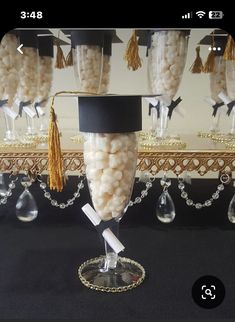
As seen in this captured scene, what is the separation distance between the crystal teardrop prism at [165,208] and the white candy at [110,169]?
189 mm

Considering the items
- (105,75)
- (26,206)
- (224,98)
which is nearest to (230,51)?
(224,98)

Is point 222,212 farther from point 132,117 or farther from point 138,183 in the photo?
point 132,117

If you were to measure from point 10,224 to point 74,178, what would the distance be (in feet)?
0.79

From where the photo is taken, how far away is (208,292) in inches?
18.2

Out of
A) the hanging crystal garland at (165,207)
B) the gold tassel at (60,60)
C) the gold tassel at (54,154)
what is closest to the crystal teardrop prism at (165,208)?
the hanging crystal garland at (165,207)

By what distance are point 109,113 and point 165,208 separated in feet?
0.97

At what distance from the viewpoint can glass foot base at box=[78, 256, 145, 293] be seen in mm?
472

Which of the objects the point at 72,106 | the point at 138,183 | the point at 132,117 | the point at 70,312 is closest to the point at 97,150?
the point at 132,117

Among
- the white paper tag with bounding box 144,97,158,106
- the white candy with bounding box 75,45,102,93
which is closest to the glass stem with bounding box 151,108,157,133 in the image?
the white paper tag with bounding box 144,97,158,106

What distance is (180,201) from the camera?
0.79 meters

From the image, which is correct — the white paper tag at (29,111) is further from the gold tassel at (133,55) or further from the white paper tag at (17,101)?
the gold tassel at (133,55)

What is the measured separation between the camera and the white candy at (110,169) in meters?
0.43

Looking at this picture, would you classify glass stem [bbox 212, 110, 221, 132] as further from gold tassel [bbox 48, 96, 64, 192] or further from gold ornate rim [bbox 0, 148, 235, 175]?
gold tassel [bbox 48, 96, 64, 192]
